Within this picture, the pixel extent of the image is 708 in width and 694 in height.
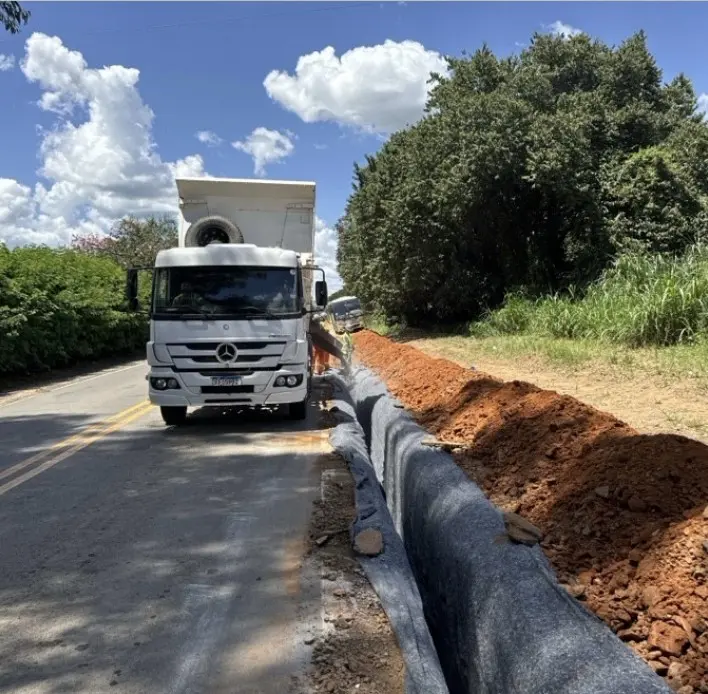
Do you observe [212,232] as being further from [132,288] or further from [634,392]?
[634,392]

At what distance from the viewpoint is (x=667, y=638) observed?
2.48 m

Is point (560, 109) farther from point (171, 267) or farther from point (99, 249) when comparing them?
point (99, 249)

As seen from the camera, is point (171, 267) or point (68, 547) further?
point (171, 267)

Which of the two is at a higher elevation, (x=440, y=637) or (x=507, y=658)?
(x=507, y=658)

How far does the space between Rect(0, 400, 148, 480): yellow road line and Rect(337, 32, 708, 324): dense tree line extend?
1368 cm

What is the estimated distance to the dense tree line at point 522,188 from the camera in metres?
18.4

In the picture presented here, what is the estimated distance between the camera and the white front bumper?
837cm

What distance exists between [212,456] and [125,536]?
2.61 m

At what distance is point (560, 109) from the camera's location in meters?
21.4

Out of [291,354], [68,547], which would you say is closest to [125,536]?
[68,547]

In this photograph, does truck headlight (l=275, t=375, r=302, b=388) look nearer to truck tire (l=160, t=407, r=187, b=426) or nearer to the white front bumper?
the white front bumper

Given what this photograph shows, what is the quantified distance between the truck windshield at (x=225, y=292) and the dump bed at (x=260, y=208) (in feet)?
8.64

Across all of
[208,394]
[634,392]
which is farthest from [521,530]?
[208,394]

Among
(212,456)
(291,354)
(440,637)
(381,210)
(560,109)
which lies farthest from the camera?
(381,210)
